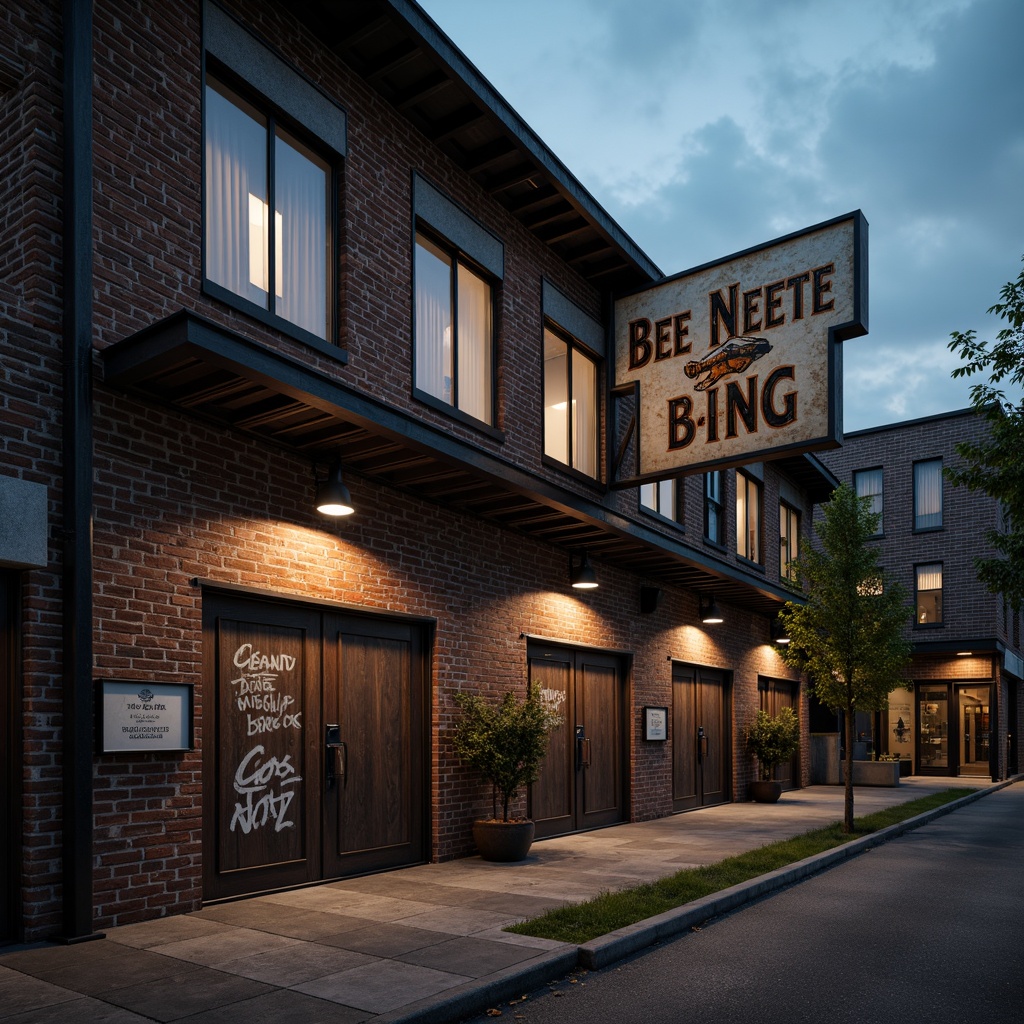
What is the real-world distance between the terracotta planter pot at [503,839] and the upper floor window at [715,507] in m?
9.35

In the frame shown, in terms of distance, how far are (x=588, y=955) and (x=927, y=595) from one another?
2841 centimetres

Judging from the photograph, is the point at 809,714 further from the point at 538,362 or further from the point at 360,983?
the point at 360,983

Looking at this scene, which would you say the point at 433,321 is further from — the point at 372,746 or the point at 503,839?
the point at 503,839

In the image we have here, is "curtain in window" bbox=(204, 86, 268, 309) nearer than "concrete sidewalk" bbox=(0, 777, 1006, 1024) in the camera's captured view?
No

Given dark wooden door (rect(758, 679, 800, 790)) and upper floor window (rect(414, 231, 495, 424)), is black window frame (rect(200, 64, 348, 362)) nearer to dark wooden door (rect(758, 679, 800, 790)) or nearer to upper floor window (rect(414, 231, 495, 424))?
upper floor window (rect(414, 231, 495, 424))

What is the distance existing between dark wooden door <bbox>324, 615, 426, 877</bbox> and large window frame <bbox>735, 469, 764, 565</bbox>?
11.4 metres

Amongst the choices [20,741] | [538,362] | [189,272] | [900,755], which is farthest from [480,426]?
[900,755]

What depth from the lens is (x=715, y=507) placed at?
1967cm

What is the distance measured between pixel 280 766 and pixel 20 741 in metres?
2.70

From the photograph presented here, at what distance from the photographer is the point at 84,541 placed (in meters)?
7.07

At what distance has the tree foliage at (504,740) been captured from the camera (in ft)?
35.9

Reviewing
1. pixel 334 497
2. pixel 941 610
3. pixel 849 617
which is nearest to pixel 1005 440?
pixel 849 617

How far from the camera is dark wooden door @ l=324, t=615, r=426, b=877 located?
9.69 m

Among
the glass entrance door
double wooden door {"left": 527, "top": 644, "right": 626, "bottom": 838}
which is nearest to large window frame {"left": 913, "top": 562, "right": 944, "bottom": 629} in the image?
the glass entrance door
